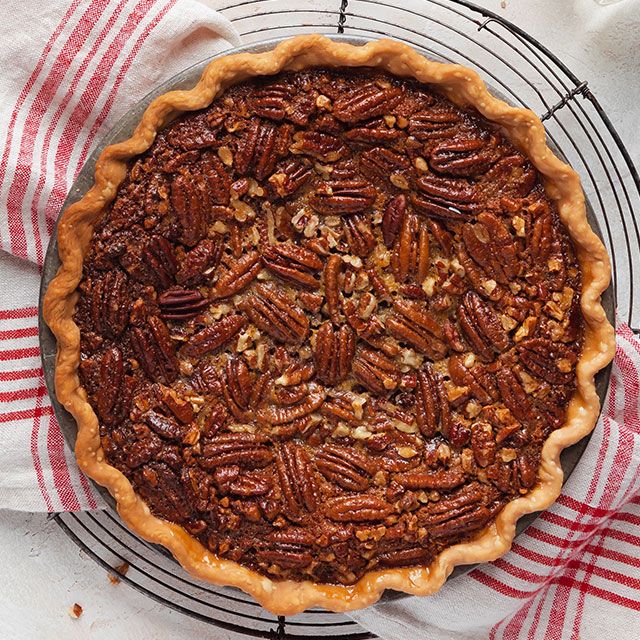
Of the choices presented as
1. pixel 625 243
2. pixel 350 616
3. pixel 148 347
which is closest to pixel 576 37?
pixel 625 243

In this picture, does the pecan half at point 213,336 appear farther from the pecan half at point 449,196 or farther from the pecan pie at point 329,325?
the pecan half at point 449,196

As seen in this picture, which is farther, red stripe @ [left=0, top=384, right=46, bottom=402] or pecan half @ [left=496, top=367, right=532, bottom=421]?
red stripe @ [left=0, top=384, right=46, bottom=402]

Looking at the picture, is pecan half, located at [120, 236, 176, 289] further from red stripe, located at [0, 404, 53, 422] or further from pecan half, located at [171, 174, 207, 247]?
red stripe, located at [0, 404, 53, 422]

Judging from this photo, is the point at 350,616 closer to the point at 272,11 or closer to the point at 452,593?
the point at 452,593

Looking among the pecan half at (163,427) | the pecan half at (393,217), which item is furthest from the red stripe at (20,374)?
the pecan half at (393,217)

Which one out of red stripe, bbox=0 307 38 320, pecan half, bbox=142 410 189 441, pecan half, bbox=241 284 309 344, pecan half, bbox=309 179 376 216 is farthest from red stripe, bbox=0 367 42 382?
pecan half, bbox=309 179 376 216

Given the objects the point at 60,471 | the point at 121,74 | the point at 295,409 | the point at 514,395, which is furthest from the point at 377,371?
the point at 121,74

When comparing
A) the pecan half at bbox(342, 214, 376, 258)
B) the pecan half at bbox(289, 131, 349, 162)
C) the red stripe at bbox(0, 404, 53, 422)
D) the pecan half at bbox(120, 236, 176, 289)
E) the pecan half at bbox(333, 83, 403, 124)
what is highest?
the pecan half at bbox(333, 83, 403, 124)
